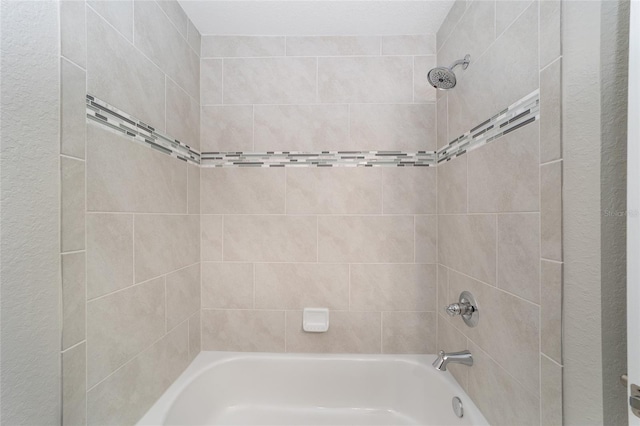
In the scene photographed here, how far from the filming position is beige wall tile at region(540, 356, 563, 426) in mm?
801

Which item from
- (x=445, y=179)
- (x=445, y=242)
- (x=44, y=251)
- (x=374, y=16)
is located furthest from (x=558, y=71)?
(x=44, y=251)

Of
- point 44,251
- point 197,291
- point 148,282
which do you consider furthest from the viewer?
point 197,291

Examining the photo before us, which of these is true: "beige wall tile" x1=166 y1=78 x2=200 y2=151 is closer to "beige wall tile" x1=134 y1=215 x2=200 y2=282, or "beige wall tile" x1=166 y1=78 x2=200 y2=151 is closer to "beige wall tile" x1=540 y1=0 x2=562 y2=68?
"beige wall tile" x1=134 y1=215 x2=200 y2=282

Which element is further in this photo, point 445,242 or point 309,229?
point 309,229

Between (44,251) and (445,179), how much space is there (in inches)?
64.8

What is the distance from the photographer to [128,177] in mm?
1109

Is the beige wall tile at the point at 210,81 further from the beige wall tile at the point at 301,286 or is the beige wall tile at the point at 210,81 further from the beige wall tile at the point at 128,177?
the beige wall tile at the point at 301,286

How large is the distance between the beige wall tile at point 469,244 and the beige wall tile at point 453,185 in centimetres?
5

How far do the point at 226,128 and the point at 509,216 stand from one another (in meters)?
1.52

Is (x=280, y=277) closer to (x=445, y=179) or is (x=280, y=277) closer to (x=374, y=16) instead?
(x=445, y=179)

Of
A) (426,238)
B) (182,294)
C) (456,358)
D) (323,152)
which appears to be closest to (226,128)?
(323,152)

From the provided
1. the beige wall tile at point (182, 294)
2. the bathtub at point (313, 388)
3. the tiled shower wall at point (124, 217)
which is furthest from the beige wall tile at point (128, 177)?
the bathtub at point (313, 388)

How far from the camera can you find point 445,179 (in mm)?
1588

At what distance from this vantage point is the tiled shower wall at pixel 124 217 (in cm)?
83
